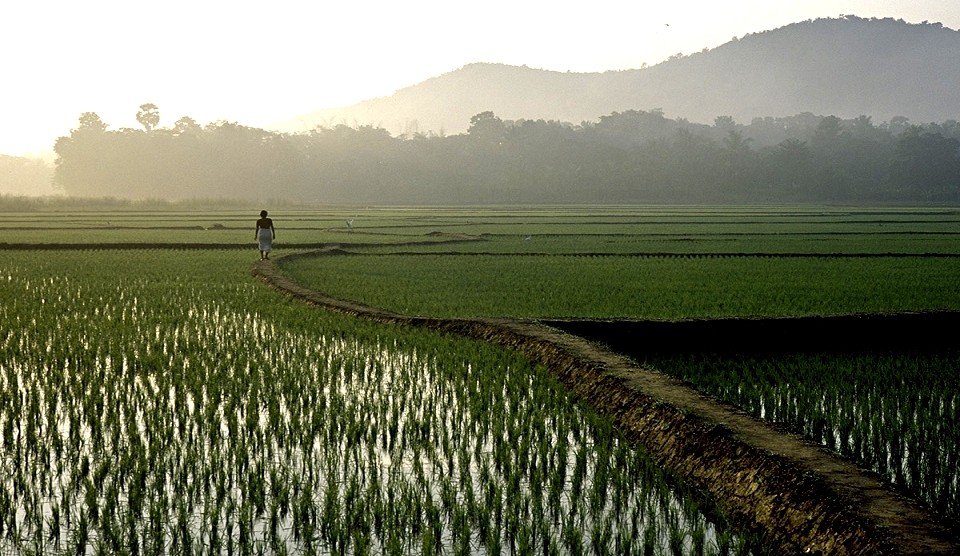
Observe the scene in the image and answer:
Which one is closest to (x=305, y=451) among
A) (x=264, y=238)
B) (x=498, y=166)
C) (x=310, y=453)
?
(x=310, y=453)

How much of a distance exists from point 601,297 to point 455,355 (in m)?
4.19

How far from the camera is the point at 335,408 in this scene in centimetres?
627

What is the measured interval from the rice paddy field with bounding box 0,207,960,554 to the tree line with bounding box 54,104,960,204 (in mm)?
63701

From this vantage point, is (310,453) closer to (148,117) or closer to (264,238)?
(264,238)

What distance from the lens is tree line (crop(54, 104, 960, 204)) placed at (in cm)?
7488

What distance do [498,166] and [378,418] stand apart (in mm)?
79954

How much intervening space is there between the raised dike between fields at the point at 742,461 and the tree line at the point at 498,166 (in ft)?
229

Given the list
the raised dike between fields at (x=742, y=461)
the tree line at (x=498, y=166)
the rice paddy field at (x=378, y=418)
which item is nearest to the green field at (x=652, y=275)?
the rice paddy field at (x=378, y=418)

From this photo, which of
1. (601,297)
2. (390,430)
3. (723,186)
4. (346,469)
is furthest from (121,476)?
(723,186)

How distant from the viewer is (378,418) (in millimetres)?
6051

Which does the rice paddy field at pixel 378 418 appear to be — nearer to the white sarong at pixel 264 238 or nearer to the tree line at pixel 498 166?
the white sarong at pixel 264 238

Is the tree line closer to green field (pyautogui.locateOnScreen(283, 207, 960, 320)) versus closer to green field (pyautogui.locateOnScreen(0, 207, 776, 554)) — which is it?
green field (pyautogui.locateOnScreen(283, 207, 960, 320))

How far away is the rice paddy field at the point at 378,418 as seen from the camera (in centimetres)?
407

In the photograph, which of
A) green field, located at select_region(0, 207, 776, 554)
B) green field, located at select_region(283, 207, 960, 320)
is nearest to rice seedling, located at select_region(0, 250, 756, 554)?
green field, located at select_region(0, 207, 776, 554)
